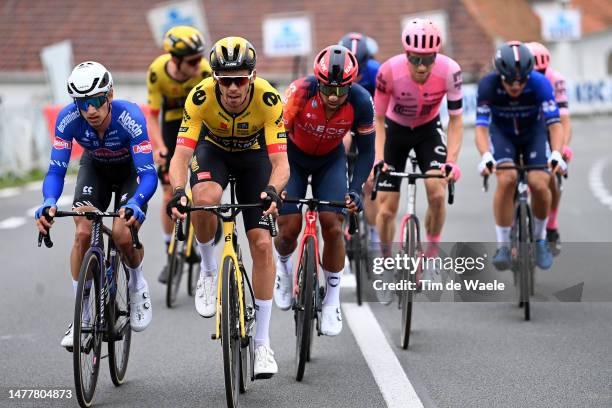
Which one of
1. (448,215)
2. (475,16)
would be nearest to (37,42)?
(475,16)

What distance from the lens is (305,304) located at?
772cm

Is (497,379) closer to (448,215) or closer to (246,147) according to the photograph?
(246,147)

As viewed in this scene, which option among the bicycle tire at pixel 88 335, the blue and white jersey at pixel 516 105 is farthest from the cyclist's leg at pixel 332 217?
the blue and white jersey at pixel 516 105

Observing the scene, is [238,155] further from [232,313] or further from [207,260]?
[232,313]

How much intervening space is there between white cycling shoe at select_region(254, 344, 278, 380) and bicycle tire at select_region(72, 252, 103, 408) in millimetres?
963

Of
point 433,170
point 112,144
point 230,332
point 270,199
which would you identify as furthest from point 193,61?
point 230,332

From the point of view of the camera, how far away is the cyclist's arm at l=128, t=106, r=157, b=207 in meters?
7.53

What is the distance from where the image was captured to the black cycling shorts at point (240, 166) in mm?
7727

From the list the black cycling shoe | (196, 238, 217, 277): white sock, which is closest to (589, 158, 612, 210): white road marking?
the black cycling shoe

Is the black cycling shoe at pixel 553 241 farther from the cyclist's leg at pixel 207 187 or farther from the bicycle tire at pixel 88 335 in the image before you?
the bicycle tire at pixel 88 335

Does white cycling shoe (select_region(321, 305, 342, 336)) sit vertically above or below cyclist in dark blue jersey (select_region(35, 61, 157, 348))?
below

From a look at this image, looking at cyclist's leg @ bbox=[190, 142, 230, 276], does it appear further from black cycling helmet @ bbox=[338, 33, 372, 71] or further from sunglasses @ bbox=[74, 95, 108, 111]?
black cycling helmet @ bbox=[338, 33, 372, 71]

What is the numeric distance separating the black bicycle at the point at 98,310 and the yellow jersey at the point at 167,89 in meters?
3.98

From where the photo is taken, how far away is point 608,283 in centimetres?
1159
